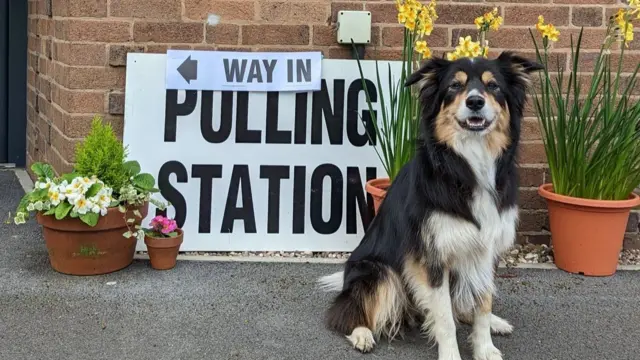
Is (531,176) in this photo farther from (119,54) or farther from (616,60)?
(119,54)

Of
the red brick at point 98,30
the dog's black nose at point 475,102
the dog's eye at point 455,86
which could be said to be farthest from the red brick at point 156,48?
the dog's black nose at point 475,102

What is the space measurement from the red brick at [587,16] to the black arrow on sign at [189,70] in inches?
98.6

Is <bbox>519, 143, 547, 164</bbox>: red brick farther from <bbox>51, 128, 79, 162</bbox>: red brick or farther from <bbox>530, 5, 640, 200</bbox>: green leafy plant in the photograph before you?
<bbox>51, 128, 79, 162</bbox>: red brick

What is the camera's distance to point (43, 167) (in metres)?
4.20

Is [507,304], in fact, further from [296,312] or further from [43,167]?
[43,167]

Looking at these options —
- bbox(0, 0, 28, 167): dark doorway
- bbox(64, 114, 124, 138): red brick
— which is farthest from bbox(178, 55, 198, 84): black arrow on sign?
bbox(0, 0, 28, 167): dark doorway

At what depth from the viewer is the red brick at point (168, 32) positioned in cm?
460

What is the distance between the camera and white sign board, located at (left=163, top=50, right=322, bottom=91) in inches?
181

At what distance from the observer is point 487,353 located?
323 cm

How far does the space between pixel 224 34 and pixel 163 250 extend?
146cm

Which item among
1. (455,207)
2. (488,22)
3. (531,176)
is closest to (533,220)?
(531,176)

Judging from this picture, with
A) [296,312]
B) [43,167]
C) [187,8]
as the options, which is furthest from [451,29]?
[43,167]

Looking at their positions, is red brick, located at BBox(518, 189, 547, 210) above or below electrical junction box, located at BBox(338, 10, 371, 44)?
below

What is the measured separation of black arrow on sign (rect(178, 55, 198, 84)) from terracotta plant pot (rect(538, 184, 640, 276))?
2.33 meters
